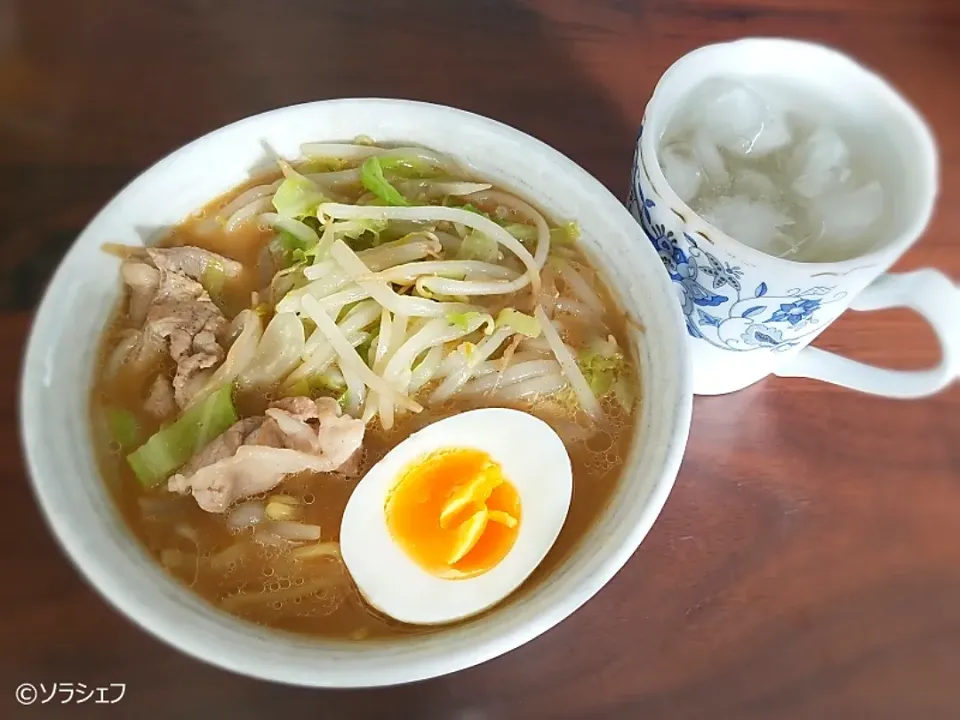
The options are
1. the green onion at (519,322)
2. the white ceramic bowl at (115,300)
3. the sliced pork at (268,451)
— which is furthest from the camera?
the green onion at (519,322)

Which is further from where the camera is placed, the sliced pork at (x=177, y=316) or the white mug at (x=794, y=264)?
the sliced pork at (x=177, y=316)

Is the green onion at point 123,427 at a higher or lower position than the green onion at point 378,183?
lower

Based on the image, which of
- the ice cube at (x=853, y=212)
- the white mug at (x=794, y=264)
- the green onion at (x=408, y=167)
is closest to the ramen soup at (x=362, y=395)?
the green onion at (x=408, y=167)

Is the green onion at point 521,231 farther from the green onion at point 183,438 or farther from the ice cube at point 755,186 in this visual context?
the green onion at point 183,438

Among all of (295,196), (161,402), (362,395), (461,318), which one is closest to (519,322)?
(461,318)

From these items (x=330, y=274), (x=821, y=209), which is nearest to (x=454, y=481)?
(x=330, y=274)

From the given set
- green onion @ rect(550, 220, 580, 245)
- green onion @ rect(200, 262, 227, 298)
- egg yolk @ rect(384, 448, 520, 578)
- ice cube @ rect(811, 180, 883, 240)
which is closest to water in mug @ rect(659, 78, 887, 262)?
ice cube @ rect(811, 180, 883, 240)

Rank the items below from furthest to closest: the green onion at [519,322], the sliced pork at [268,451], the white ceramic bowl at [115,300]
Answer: the green onion at [519,322]
the sliced pork at [268,451]
the white ceramic bowl at [115,300]

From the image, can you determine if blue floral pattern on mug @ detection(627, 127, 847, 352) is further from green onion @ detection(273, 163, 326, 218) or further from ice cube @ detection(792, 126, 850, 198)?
green onion @ detection(273, 163, 326, 218)
